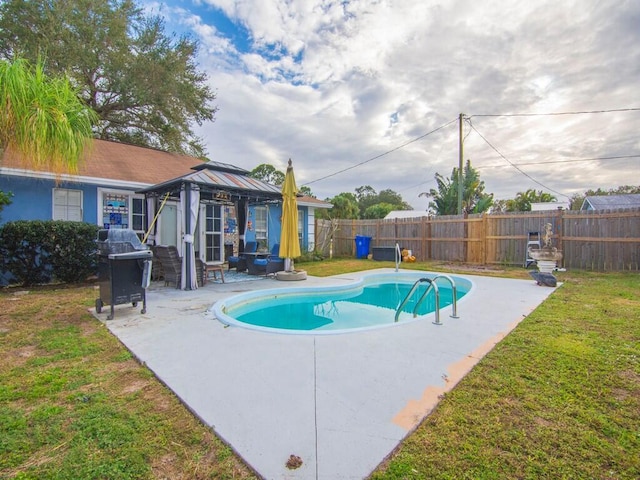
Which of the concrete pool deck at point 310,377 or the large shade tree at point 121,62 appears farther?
the large shade tree at point 121,62

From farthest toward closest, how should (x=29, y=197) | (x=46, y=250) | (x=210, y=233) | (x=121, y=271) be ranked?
(x=210, y=233) < (x=29, y=197) < (x=46, y=250) < (x=121, y=271)

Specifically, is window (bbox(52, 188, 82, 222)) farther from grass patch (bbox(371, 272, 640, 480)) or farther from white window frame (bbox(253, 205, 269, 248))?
grass patch (bbox(371, 272, 640, 480))

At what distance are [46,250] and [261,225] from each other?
712cm

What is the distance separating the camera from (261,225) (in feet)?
43.3

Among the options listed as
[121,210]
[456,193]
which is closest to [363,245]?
[456,193]

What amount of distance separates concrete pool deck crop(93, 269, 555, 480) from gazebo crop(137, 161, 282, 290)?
218cm

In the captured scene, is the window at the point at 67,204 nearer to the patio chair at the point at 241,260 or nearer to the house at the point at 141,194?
the house at the point at 141,194

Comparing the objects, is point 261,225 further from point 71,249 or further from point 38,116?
point 38,116

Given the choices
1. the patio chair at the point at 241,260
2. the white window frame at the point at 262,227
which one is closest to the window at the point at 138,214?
the patio chair at the point at 241,260

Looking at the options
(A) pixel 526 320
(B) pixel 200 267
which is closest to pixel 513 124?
(A) pixel 526 320

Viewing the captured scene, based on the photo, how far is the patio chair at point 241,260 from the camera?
10258mm

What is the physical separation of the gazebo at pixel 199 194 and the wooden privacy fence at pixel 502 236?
698 cm

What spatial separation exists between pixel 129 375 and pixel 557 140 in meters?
20.2

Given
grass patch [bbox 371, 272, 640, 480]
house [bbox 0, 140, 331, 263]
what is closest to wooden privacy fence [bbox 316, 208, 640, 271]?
house [bbox 0, 140, 331, 263]
